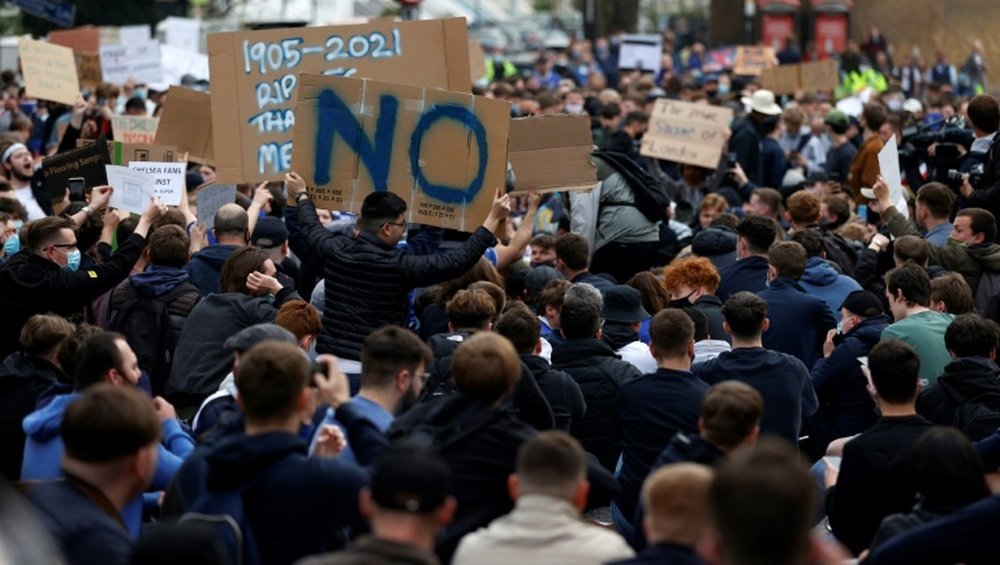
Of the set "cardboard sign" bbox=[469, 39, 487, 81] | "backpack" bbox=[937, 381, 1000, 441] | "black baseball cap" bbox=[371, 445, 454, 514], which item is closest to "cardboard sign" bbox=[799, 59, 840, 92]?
"cardboard sign" bbox=[469, 39, 487, 81]

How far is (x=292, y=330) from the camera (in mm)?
7777

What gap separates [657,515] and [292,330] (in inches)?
135

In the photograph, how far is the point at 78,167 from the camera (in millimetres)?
11047

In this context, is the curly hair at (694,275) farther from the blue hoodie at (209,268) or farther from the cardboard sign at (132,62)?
the cardboard sign at (132,62)

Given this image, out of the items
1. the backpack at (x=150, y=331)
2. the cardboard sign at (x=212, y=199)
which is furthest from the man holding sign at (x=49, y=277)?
the cardboard sign at (x=212, y=199)

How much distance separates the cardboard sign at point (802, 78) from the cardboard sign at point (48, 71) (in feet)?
32.6

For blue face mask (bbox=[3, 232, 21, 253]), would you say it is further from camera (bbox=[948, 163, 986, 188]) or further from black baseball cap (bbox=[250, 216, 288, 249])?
camera (bbox=[948, 163, 986, 188])

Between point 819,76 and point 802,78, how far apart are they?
230mm

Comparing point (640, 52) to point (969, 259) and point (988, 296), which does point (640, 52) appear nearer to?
point (969, 259)

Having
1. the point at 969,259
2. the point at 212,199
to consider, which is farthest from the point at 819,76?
the point at 212,199

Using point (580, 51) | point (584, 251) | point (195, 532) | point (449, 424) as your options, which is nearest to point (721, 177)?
point (584, 251)

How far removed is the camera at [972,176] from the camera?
38.0 feet

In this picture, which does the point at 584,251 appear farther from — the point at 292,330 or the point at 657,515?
the point at 657,515

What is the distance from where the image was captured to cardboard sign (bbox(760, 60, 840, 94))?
22094 millimetres
